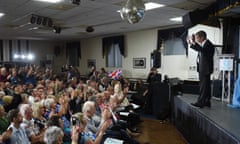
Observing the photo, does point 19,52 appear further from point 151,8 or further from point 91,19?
point 151,8

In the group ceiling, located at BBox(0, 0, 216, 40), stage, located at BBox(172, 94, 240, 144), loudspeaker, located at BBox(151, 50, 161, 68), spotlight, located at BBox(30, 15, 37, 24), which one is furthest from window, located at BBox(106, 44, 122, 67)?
stage, located at BBox(172, 94, 240, 144)

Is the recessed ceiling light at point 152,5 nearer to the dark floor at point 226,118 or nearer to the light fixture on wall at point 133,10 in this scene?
the light fixture on wall at point 133,10

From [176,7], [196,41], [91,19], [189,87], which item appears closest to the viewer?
[196,41]

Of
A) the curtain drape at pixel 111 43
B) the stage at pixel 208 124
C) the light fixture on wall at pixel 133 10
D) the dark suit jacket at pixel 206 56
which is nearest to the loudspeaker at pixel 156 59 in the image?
the curtain drape at pixel 111 43

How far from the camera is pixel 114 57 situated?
10336mm

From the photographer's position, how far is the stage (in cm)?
272

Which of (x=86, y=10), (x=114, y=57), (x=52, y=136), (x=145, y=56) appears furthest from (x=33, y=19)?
(x=114, y=57)

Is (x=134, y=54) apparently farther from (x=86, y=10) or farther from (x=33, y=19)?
(x=33, y=19)

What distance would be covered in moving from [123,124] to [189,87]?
267 cm

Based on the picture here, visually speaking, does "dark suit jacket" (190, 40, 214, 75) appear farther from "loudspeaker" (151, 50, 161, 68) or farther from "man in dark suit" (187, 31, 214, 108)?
"loudspeaker" (151, 50, 161, 68)

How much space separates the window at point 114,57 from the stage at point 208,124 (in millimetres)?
5100

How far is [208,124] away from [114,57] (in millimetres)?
7336

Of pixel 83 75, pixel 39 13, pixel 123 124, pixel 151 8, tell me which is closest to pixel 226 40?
pixel 151 8

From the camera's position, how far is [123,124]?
4156 millimetres
